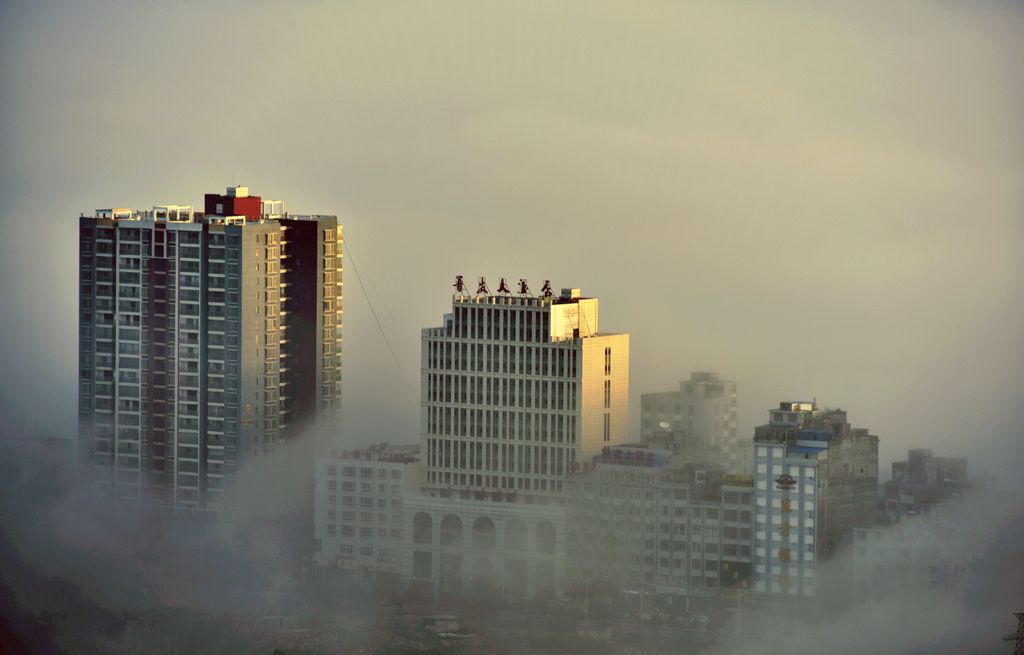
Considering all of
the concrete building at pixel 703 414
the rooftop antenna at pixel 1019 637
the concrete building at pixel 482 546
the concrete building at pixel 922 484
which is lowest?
the rooftop antenna at pixel 1019 637

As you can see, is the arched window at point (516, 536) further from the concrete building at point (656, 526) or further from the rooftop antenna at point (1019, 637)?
the rooftop antenna at point (1019, 637)

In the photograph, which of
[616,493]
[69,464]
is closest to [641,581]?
[616,493]

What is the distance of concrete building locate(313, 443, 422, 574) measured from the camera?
38.4m

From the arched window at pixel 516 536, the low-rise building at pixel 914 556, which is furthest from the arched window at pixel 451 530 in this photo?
the low-rise building at pixel 914 556

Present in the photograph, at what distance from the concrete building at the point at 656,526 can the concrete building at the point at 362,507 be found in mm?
2702

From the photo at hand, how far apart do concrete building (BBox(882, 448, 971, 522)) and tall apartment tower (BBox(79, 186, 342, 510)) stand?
9.36 meters

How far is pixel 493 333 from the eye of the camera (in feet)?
125

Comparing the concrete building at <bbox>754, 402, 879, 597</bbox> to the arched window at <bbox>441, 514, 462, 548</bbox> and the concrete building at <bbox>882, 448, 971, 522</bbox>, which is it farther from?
the arched window at <bbox>441, 514, 462, 548</bbox>

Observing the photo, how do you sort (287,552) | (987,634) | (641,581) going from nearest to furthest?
(987,634), (641,581), (287,552)

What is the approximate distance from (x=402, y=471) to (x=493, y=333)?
7.72 ft

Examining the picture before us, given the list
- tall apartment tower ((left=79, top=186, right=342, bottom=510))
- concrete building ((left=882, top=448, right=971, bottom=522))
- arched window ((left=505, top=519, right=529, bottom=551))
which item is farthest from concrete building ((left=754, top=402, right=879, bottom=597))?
tall apartment tower ((left=79, top=186, right=342, bottom=510))

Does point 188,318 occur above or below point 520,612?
above

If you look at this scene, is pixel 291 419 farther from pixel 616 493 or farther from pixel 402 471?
pixel 616 493

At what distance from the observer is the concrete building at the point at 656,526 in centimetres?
3566
